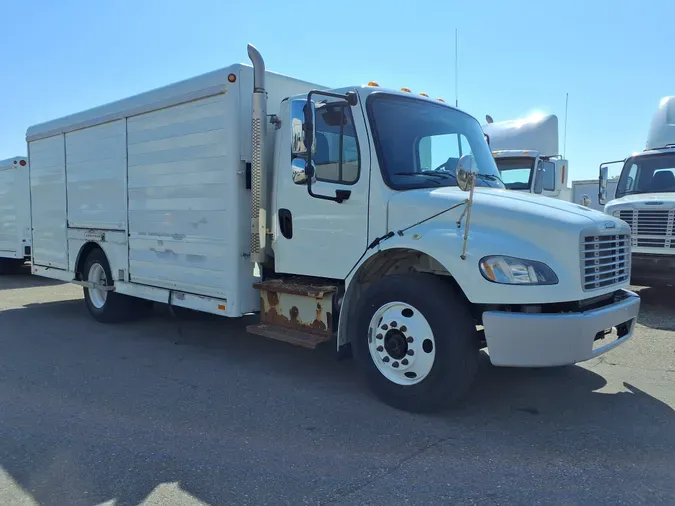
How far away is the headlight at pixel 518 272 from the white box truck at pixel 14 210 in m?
12.8

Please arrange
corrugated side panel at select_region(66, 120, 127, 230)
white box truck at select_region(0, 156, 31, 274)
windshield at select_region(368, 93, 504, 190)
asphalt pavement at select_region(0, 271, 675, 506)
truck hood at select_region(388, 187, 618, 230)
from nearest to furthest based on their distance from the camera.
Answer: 1. asphalt pavement at select_region(0, 271, 675, 506)
2. truck hood at select_region(388, 187, 618, 230)
3. windshield at select_region(368, 93, 504, 190)
4. corrugated side panel at select_region(66, 120, 127, 230)
5. white box truck at select_region(0, 156, 31, 274)

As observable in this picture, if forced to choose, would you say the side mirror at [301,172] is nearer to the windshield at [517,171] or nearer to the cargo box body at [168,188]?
the cargo box body at [168,188]

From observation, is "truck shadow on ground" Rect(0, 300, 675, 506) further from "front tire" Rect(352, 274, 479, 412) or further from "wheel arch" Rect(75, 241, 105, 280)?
"wheel arch" Rect(75, 241, 105, 280)

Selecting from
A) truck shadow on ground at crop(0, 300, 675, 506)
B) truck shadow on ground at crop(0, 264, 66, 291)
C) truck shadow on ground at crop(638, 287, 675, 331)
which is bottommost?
truck shadow on ground at crop(0, 264, 66, 291)

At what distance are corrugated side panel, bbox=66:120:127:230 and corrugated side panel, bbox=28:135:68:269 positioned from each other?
312 millimetres

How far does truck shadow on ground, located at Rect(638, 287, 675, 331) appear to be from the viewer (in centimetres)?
773

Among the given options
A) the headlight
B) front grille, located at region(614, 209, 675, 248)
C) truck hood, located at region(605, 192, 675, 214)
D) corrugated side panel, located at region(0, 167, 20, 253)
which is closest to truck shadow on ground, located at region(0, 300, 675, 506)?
the headlight

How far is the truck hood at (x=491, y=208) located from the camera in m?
3.99

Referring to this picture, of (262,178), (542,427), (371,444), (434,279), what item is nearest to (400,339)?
(434,279)

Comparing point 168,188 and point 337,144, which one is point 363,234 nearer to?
point 337,144

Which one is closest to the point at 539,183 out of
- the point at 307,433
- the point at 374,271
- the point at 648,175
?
the point at 648,175

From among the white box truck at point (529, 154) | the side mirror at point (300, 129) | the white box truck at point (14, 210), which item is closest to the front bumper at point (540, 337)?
the side mirror at point (300, 129)

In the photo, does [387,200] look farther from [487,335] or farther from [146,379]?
[146,379]

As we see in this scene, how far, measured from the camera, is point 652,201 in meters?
8.57
